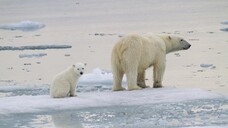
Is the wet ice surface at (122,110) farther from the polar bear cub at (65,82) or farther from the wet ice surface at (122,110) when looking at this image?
the polar bear cub at (65,82)

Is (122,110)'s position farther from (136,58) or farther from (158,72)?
(158,72)

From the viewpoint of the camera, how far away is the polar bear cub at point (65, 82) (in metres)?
9.18

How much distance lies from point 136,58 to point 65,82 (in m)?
1.09

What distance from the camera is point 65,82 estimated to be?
9.23 metres

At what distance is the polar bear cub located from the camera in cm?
918

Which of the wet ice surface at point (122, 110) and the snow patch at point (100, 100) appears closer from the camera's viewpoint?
the wet ice surface at point (122, 110)

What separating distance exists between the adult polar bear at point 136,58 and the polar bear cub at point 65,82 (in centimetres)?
73

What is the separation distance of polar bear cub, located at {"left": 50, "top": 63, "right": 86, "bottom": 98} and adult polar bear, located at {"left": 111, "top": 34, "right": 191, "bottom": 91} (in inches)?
28.7

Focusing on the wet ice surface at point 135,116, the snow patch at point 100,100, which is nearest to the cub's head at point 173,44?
the snow patch at point 100,100

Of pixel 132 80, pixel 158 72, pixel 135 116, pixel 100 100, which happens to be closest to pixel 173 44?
pixel 158 72

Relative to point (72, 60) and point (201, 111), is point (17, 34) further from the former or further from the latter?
point (201, 111)

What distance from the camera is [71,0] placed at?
2340 inches

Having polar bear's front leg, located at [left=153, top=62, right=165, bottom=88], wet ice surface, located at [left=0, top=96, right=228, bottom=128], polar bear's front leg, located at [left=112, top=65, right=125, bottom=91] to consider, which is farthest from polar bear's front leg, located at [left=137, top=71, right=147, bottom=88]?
wet ice surface, located at [left=0, top=96, right=228, bottom=128]

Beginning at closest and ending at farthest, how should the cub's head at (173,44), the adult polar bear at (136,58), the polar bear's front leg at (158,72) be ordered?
the adult polar bear at (136,58)
the polar bear's front leg at (158,72)
the cub's head at (173,44)
